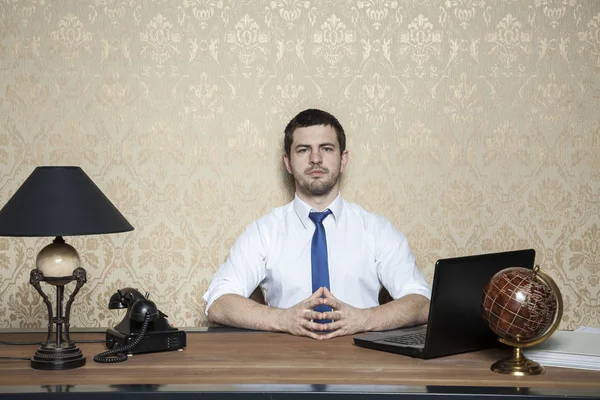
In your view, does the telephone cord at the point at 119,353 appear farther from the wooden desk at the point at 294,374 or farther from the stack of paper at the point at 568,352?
the stack of paper at the point at 568,352

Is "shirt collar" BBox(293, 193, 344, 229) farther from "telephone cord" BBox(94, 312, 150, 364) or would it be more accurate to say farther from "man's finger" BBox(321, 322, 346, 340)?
"telephone cord" BBox(94, 312, 150, 364)

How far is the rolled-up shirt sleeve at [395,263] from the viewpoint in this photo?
10.4 feet

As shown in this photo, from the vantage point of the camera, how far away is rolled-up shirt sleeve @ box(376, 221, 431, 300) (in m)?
3.18

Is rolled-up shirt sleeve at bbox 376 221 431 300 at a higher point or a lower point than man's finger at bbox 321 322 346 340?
higher

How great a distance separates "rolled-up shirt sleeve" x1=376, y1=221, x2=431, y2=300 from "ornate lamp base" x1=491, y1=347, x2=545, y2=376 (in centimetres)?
104

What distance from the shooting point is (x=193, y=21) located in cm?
344

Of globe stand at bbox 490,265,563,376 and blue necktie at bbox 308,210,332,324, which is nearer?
globe stand at bbox 490,265,563,376

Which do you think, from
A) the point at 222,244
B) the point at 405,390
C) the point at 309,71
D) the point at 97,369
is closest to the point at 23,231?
the point at 97,369

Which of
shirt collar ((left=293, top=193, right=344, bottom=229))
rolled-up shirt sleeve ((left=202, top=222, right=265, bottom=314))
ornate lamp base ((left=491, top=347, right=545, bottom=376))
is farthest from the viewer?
shirt collar ((left=293, top=193, right=344, bottom=229))

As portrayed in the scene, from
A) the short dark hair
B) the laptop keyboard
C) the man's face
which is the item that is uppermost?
the short dark hair

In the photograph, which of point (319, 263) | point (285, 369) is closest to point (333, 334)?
point (285, 369)

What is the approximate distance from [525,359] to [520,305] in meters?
0.19

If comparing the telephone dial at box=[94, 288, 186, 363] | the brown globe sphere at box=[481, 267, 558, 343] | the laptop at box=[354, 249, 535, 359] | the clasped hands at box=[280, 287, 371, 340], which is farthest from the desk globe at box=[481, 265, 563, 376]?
the telephone dial at box=[94, 288, 186, 363]

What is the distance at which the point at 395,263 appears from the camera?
10.7ft
